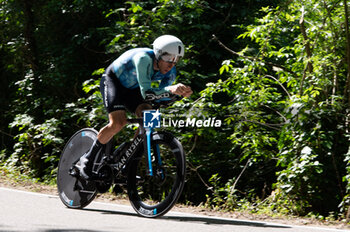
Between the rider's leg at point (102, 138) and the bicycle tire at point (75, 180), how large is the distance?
0.75 ft

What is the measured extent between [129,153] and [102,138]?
42 centimetres

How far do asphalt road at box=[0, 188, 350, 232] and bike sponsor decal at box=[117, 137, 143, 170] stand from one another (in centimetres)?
60

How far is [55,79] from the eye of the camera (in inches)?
457

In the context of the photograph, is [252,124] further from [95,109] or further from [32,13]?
[32,13]

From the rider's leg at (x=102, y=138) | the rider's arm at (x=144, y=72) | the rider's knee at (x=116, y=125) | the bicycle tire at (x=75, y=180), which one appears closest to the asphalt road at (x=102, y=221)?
the bicycle tire at (x=75, y=180)

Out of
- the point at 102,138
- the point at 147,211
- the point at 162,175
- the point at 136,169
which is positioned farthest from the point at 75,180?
the point at 162,175

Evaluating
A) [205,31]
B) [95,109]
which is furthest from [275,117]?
[95,109]

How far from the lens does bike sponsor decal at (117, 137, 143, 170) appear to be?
5.81 meters

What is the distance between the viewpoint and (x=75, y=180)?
6578 mm

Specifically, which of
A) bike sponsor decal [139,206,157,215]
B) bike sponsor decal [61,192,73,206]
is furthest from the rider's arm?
bike sponsor decal [61,192,73,206]

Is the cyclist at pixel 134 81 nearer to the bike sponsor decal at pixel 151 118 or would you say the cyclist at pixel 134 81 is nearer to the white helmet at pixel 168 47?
the white helmet at pixel 168 47

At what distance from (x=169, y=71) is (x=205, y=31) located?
525 cm

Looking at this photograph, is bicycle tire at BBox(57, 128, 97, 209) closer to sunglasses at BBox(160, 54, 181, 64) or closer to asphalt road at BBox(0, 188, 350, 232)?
asphalt road at BBox(0, 188, 350, 232)

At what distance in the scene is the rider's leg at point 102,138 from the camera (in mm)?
5793
